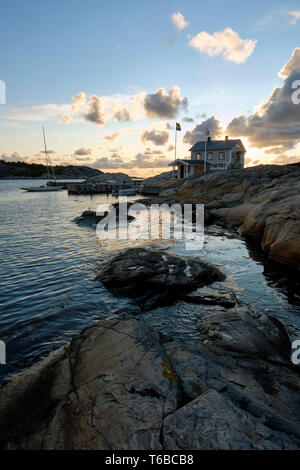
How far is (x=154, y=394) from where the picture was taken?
138 inches

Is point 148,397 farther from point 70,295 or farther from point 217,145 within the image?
point 217,145

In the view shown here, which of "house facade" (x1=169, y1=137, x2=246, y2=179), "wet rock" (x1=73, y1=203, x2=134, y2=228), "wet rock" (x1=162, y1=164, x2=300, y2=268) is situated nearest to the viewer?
"wet rock" (x1=162, y1=164, x2=300, y2=268)

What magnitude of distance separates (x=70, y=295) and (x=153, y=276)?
10.2ft

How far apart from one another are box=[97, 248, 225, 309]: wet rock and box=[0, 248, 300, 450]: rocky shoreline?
284 cm

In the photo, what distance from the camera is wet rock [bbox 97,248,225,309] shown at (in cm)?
892

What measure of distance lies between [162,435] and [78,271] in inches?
372

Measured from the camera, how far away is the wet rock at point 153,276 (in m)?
8.92

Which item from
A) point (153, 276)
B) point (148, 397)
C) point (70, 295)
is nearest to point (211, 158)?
point (153, 276)

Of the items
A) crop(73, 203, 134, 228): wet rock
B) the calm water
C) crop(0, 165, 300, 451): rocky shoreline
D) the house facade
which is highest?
the house facade

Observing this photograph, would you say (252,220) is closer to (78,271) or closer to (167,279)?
(167,279)

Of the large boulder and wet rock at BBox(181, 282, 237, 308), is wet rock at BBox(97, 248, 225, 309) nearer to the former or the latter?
wet rock at BBox(181, 282, 237, 308)

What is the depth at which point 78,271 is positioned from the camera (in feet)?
38.3

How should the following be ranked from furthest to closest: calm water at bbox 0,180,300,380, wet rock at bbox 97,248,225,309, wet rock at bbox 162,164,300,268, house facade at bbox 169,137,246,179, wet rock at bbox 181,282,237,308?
house facade at bbox 169,137,246,179
wet rock at bbox 162,164,300,268
wet rock at bbox 97,248,225,309
wet rock at bbox 181,282,237,308
calm water at bbox 0,180,300,380

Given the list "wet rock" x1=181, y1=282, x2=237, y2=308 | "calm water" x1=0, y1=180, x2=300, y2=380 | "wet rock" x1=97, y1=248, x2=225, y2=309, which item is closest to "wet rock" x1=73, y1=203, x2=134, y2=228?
"calm water" x1=0, y1=180, x2=300, y2=380
